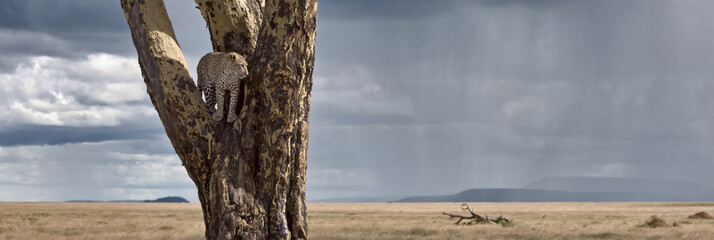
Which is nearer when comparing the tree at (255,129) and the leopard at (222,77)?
the tree at (255,129)

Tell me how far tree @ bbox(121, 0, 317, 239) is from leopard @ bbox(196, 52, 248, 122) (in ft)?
0.43

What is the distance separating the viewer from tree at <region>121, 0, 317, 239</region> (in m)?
8.96

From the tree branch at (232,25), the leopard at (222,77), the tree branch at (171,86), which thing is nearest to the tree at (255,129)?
the tree branch at (171,86)

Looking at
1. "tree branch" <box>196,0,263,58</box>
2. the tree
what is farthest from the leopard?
"tree branch" <box>196,0,263,58</box>

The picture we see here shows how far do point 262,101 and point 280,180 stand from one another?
109cm

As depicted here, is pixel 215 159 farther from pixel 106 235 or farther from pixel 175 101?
pixel 106 235

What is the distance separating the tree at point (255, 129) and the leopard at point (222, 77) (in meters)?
0.13

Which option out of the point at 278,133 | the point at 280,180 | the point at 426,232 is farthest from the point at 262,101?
the point at 426,232

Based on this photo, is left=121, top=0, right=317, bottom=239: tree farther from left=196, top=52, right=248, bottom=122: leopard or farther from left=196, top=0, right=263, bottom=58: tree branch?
left=196, top=0, right=263, bottom=58: tree branch

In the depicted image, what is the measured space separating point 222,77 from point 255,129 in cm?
86

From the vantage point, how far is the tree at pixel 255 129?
353 inches

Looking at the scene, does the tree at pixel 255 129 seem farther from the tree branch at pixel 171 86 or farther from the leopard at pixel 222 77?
the leopard at pixel 222 77

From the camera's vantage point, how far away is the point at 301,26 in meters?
9.11

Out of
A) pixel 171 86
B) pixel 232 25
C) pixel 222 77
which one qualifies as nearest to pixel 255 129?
pixel 222 77
